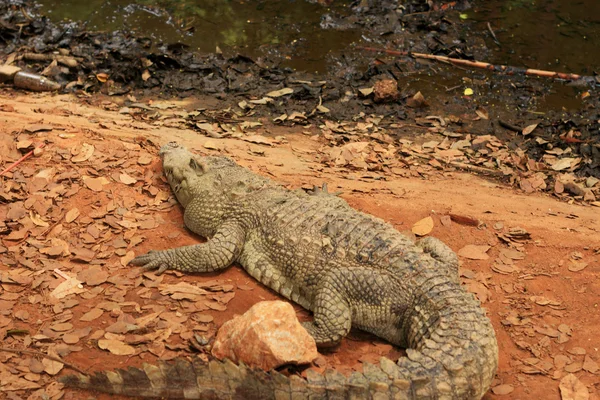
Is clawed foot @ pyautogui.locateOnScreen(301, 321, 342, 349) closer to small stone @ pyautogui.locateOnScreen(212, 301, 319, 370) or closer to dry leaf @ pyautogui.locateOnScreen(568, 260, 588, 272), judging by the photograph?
small stone @ pyautogui.locateOnScreen(212, 301, 319, 370)

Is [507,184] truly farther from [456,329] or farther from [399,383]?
[399,383]

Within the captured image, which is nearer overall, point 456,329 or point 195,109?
point 456,329

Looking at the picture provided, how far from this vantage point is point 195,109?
8.20 meters

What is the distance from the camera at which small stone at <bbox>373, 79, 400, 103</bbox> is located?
28.2 ft

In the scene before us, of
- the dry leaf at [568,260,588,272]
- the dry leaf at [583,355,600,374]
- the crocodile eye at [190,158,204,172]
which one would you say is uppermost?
the crocodile eye at [190,158,204,172]

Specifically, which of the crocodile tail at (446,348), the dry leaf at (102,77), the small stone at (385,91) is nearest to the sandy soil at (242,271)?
the crocodile tail at (446,348)

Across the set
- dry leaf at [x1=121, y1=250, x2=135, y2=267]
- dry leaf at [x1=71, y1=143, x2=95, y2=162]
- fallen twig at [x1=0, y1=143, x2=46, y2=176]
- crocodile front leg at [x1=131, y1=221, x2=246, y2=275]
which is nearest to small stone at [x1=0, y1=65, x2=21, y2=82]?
fallen twig at [x1=0, y1=143, x2=46, y2=176]

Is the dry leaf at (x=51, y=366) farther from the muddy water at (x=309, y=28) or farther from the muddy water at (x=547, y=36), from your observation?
the muddy water at (x=547, y=36)

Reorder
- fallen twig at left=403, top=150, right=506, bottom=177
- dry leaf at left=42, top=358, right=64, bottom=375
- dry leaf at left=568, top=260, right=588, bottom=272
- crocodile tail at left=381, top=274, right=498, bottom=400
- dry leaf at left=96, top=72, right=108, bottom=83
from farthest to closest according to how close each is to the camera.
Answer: dry leaf at left=96, top=72, right=108, bottom=83, fallen twig at left=403, top=150, right=506, bottom=177, dry leaf at left=568, top=260, right=588, bottom=272, dry leaf at left=42, top=358, right=64, bottom=375, crocodile tail at left=381, top=274, right=498, bottom=400

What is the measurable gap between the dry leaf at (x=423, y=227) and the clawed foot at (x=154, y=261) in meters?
2.19

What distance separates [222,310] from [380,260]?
4.03ft

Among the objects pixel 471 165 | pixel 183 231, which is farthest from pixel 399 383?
pixel 471 165

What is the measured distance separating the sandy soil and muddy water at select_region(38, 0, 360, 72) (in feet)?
10.1

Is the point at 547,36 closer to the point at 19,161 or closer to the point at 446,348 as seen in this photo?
the point at 446,348
